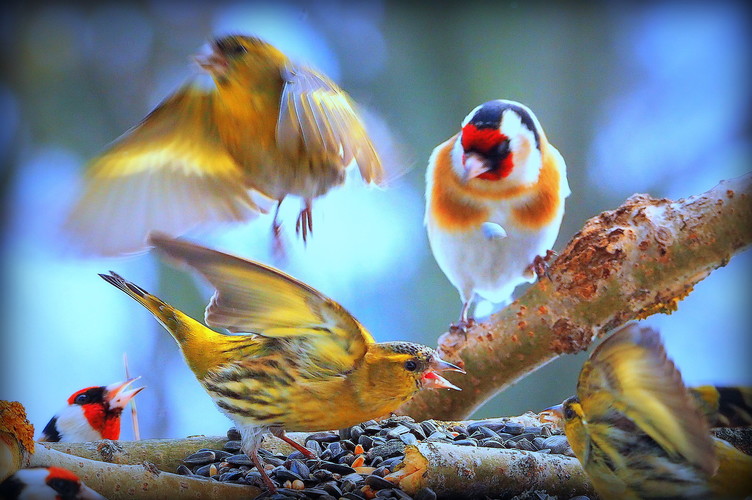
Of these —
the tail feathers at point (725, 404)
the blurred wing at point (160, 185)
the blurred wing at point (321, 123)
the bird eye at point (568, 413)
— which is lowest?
the bird eye at point (568, 413)

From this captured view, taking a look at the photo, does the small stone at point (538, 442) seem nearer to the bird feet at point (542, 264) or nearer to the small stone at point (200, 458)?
the bird feet at point (542, 264)

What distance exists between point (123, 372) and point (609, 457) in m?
0.82

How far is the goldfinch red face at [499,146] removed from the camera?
1.22 m

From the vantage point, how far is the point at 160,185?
1271 millimetres

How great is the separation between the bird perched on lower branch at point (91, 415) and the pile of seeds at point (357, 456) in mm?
191

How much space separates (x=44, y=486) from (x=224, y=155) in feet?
1.82

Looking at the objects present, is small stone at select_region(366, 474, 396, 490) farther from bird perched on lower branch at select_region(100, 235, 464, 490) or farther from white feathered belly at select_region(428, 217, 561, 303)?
white feathered belly at select_region(428, 217, 561, 303)

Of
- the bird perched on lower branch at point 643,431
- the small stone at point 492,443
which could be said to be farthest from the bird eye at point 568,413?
the small stone at point 492,443

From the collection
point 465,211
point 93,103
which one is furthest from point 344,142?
point 93,103

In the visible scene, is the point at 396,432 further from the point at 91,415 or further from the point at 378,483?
the point at 91,415

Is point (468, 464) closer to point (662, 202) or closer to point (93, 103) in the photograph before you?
point (662, 202)

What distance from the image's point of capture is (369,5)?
4.17 ft

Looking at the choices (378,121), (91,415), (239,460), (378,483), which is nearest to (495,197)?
(378,121)

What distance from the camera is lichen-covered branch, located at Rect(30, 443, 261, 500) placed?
3.80 feet
